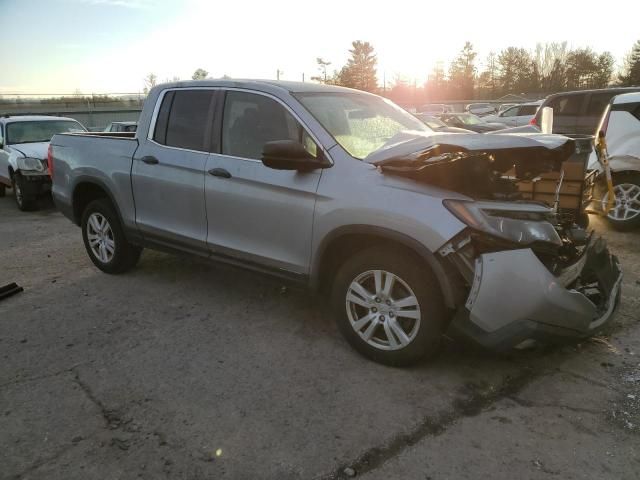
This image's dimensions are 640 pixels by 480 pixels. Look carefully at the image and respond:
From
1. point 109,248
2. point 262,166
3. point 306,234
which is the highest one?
point 262,166

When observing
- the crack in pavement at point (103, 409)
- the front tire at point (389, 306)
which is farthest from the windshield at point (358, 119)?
the crack in pavement at point (103, 409)

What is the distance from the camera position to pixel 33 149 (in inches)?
371

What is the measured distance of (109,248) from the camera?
514 cm

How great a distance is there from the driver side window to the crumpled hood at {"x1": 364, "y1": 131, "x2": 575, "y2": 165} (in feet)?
2.14

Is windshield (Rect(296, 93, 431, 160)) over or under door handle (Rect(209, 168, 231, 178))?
over

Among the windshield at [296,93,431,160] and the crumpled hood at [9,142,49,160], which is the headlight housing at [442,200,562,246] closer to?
→ the windshield at [296,93,431,160]

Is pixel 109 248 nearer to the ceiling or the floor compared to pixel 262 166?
nearer to the floor

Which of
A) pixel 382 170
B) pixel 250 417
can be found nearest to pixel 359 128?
pixel 382 170

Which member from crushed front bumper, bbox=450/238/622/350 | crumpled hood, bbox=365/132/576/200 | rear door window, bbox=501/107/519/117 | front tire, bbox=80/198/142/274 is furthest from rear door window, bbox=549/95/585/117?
front tire, bbox=80/198/142/274

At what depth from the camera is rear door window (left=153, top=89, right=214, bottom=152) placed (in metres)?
4.12

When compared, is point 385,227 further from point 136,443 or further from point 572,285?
point 136,443

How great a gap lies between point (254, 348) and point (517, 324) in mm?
1809

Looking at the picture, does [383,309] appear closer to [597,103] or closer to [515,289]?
[515,289]

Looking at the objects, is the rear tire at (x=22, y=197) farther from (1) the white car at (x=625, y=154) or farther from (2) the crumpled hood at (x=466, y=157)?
(1) the white car at (x=625, y=154)
